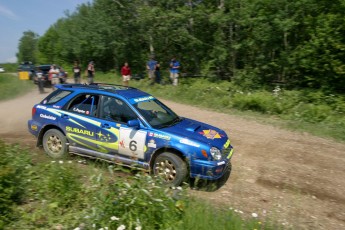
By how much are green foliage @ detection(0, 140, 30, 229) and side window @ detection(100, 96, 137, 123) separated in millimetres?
1807

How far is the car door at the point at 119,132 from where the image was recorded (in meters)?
6.41

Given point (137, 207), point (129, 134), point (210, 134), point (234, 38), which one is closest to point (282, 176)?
point (210, 134)

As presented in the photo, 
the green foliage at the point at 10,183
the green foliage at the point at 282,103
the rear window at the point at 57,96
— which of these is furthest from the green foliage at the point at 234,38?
the green foliage at the point at 10,183

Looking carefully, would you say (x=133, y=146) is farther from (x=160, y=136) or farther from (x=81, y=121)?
(x=81, y=121)

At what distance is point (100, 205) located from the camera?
4.36 meters

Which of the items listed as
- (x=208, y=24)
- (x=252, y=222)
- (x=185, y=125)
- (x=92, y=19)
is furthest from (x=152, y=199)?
(x=92, y=19)

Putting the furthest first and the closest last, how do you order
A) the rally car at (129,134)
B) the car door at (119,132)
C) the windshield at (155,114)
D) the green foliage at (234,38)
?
the green foliage at (234,38), the windshield at (155,114), the car door at (119,132), the rally car at (129,134)

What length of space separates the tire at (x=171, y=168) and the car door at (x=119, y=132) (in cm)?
42

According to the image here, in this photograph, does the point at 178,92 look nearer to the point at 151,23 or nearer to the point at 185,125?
the point at 151,23

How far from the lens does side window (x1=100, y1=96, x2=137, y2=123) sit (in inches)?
262

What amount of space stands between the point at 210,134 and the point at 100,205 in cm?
295

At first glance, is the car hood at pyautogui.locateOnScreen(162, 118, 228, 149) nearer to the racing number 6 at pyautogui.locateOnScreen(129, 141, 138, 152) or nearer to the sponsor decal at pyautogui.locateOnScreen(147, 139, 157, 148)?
the sponsor decal at pyautogui.locateOnScreen(147, 139, 157, 148)

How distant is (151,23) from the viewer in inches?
908

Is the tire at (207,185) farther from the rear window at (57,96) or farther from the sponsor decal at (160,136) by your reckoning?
the rear window at (57,96)
